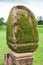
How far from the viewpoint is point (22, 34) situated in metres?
7.79

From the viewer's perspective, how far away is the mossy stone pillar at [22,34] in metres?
7.82

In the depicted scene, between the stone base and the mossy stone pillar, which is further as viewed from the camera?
the stone base

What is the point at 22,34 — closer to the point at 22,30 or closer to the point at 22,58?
the point at 22,30

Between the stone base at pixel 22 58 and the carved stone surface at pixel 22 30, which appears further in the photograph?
the stone base at pixel 22 58

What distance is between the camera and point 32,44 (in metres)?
8.00

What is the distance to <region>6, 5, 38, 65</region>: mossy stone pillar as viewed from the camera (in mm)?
7824

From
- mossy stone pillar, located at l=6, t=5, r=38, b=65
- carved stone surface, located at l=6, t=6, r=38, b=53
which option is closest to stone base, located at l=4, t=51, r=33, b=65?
mossy stone pillar, located at l=6, t=5, r=38, b=65

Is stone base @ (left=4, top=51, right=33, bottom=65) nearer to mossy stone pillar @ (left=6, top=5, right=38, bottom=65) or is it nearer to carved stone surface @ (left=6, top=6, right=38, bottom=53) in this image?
mossy stone pillar @ (left=6, top=5, right=38, bottom=65)

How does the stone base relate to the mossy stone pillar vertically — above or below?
below

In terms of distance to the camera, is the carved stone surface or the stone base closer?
the carved stone surface

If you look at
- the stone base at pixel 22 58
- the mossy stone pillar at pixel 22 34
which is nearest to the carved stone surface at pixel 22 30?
the mossy stone pillar at pixel 22 34

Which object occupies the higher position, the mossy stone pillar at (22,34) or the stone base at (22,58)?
the mossy stone pillar at (22,34)

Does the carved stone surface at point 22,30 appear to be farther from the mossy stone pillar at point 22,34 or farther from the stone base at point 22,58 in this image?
the stone base at point 22,58

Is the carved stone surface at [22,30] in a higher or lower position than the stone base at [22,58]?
higher
